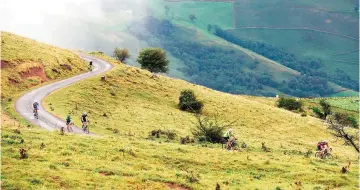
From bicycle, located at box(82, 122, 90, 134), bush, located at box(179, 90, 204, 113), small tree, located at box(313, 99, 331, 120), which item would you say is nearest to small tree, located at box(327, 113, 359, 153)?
bicycle, located at box(82, 122, 90, 134)

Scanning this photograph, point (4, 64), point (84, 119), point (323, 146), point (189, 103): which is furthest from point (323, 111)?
point (84, 119)

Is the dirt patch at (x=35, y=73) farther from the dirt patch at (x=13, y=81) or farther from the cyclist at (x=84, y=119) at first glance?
the cyclist at (x=84, y=119)

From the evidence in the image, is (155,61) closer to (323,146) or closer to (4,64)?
(4,64)

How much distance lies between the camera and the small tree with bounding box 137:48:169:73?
112875mm

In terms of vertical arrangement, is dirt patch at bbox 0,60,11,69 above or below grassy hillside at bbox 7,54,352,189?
above

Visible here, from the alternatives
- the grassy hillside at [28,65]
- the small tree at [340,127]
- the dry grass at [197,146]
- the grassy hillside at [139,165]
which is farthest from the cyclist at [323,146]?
the grassy hillside at [28,65]

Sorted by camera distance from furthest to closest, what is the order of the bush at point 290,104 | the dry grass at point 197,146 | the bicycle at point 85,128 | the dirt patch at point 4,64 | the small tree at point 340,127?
the bush at point 290,104 < the dirt patch at point 4,64 < the bicycle at point 85,128 < the small tree at point 340,127 < the dry grass at point 197,146

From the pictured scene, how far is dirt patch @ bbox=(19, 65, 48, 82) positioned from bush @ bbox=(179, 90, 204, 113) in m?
28.5

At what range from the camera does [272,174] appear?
109ft

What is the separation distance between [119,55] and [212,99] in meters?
63.5

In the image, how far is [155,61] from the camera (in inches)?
4429

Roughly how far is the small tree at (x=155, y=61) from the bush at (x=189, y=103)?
29157 mm

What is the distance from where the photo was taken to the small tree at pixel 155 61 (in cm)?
11288

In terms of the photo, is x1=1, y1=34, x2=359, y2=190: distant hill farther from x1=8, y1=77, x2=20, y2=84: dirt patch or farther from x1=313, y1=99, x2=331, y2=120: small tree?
x1=313, y1=99, x2=331, y2=120: small tree
